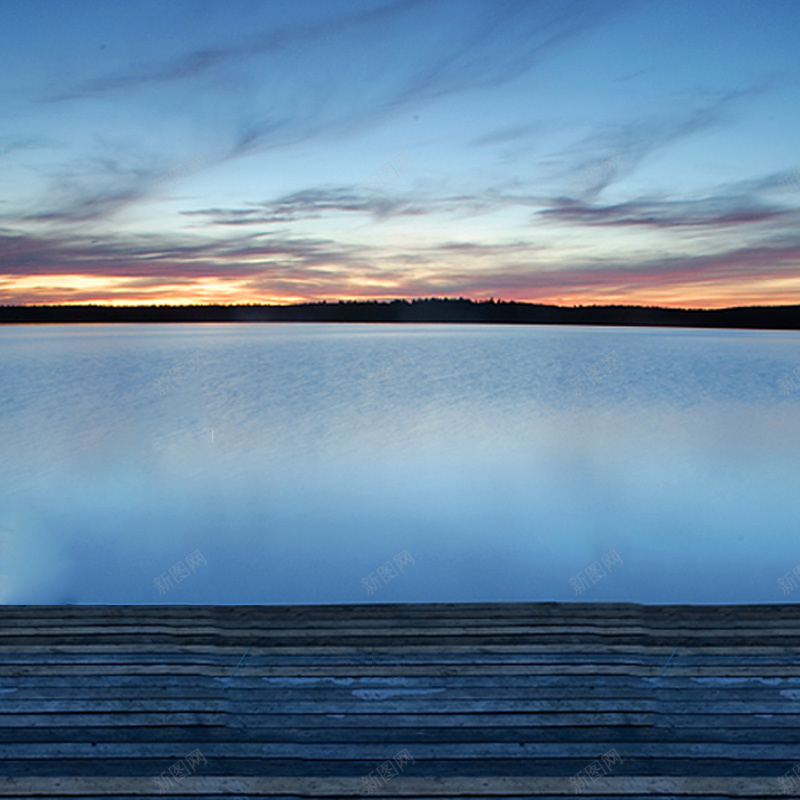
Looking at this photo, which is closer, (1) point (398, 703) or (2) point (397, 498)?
(1) point (398, 703)

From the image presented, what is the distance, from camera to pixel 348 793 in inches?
81.8

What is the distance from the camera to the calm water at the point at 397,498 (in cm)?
525

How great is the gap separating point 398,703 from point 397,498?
5172 mm

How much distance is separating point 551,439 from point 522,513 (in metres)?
4.41

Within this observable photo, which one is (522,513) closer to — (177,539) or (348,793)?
(177,539)
